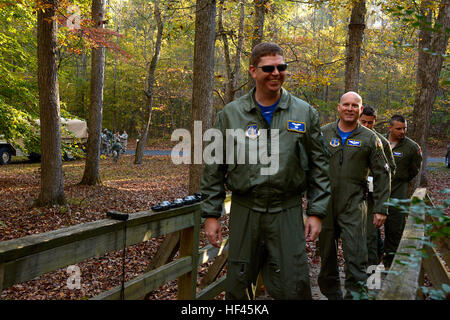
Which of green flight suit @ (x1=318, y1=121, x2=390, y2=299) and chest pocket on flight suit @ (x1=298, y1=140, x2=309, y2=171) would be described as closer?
chest pocket on flight suit @ (x1=298, y1=140, x2=309, y2=171)

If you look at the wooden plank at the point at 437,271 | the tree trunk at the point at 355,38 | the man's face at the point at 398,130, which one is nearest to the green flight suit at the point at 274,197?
the wooden plank at the point at 437,271

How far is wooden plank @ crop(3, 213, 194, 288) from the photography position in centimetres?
204

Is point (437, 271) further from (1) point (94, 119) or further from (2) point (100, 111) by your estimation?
(2) point (100, 111)

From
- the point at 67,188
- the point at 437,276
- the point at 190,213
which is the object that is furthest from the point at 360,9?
the point at 67,188

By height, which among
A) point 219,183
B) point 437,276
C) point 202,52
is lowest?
point 437,276

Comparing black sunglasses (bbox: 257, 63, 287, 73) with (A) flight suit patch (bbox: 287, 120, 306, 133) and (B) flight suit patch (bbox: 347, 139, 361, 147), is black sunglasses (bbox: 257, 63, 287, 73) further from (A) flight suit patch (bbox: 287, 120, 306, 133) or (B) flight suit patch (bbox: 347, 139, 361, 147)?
(B) flight suit patch (bbox: 347, 139, 361, 147)

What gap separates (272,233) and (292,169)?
48cm

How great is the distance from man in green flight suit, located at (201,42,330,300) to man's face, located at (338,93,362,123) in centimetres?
171

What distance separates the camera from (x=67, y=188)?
12945 millimetres

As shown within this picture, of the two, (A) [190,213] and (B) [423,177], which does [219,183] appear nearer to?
(A) [190,213]

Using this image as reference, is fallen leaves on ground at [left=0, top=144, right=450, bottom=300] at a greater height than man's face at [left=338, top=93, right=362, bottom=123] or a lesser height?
lesser

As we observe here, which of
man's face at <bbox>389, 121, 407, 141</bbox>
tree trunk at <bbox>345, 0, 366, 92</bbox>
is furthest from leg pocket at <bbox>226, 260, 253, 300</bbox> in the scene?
tree trunk at <bbox>345, 0, 366, 92</bbox>

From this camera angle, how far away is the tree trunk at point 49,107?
28.8 feet

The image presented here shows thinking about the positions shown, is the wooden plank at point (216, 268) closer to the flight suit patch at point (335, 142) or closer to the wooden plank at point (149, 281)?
the wooden plank at point (149, 281)
